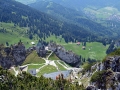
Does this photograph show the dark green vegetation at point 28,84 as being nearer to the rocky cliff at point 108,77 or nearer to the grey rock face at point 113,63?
the rocky cliff at point 108,77

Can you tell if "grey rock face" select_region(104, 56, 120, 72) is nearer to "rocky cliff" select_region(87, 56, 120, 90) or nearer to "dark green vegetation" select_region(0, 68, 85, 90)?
"rocky cliff" select_region(87, 56, 120, 90)

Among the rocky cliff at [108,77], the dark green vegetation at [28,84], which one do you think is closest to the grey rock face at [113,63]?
the rocky cliff at [108,77]

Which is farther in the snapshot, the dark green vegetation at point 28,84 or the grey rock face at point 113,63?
the grey rock face at point 113,63

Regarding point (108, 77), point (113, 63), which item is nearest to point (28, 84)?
point (108, 77)

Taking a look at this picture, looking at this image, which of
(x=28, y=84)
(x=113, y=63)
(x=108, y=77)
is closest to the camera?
(x=28, y=84)

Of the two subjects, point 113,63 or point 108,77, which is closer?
point 108,77

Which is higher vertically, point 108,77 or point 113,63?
point 113,63

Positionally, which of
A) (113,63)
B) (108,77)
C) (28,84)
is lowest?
(28,84)

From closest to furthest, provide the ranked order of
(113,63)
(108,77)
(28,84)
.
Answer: (28,84)
(108,77)
(113,63)

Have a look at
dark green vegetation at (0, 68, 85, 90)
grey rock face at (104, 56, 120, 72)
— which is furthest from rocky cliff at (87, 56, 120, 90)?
dark green vegetation at (0, 68, 85, 90)

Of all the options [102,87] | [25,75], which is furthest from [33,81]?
[102,87]

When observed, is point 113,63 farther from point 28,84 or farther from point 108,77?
point 28,84
